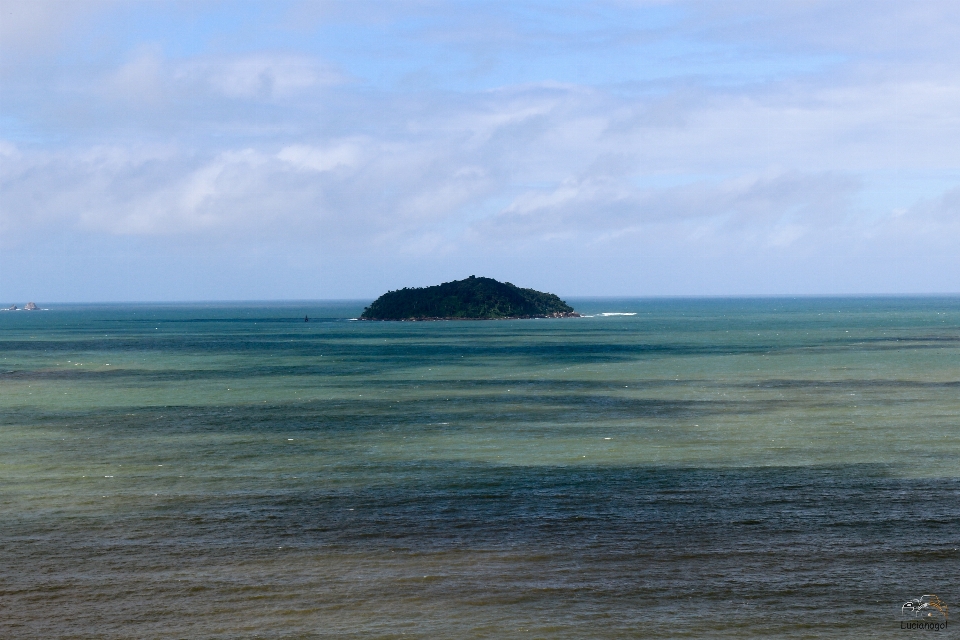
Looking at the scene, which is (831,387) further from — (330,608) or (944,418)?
(330,608)

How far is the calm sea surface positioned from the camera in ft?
67.4

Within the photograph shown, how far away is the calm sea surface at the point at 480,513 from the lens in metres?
20.5

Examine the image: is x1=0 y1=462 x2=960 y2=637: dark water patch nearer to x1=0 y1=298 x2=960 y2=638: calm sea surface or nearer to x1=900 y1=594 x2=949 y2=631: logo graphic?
x1=0 y1=298 x2=960 y2=638: calm sea surface

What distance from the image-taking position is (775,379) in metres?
71.9

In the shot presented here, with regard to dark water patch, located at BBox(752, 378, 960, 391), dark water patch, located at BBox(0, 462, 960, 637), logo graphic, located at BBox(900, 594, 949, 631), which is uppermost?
dark water patch, located at BBox(752, 378, 960, 391)

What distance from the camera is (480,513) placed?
28344 millimetres

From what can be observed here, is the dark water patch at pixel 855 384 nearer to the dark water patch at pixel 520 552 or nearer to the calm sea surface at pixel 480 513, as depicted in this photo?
the calm sea surface at pixel 480 513

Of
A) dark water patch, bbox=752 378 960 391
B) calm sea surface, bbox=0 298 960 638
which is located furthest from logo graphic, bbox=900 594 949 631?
dark water patch, bbox=752 378 960 391

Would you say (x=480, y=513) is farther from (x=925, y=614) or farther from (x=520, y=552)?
(x=925, y=614)

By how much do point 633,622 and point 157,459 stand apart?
24690mm

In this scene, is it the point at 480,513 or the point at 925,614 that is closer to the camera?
the point at 925,614

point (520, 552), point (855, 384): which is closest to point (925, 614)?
point (520, 552)

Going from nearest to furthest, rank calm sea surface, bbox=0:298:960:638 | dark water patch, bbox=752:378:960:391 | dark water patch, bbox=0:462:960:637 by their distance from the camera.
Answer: calm sea surface, bbox=0:298:960:638, dark water patch, bbox=0:462:960:637, dark water patch, bbox=752:378:960:391

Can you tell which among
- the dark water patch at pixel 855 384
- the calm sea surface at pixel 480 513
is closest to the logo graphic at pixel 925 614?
the calm sea surface at pixel 480 513
